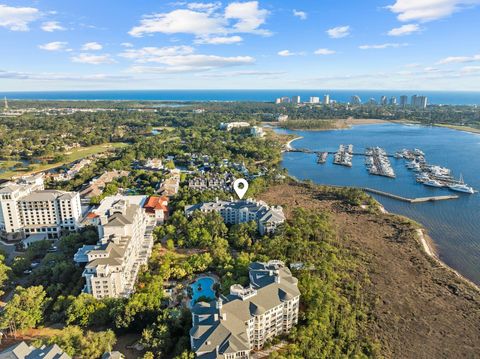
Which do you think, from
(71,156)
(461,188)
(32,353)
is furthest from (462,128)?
(32,353)

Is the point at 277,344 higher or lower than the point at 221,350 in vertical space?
lower

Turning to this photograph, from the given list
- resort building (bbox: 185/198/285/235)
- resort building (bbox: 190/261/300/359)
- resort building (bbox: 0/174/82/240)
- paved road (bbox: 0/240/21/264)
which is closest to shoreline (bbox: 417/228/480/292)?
resort building (bbox: 185/198/285/235)

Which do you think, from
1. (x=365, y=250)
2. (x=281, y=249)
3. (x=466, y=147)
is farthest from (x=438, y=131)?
(x=281, y=249)

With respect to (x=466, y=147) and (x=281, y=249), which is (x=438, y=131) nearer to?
(x=466, y=147)

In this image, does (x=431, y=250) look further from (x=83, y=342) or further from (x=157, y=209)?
(x=83, y=342)

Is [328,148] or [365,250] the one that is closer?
[365,250]

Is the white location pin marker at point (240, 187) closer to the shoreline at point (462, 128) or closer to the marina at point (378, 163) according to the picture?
the marina at point (378, 163)
